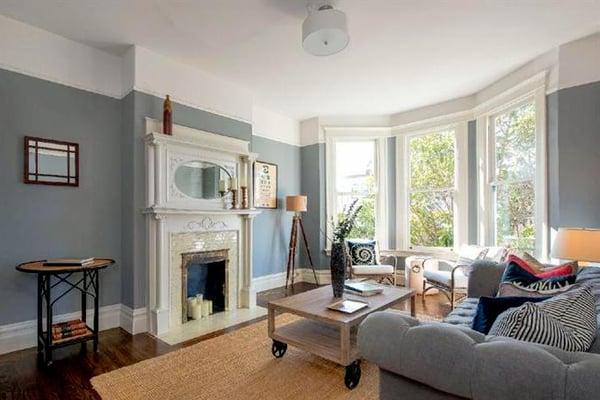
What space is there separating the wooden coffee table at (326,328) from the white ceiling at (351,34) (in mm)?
2256

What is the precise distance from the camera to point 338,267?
2.67 m

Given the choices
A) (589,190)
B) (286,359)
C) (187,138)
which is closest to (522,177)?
(589,190)

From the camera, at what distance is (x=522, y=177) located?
3715 mm

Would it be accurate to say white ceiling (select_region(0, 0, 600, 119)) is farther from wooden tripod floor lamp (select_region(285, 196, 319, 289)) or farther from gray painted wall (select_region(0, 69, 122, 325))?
wooden tripod floor lamp (select_region(285, 196, 319, 289))

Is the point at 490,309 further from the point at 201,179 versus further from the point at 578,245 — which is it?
the point at 201,179

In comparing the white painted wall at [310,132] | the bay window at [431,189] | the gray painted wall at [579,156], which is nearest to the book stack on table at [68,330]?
the white painted wall at [310,132]

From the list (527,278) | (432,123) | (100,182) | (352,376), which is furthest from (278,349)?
(432,123)

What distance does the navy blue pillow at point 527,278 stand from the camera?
181cm

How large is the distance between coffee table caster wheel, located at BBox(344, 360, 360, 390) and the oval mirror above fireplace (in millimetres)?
2328

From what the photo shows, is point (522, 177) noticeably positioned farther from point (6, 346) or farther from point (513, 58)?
point (6, 346)

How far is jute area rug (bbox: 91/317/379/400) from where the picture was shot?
6.62 ft

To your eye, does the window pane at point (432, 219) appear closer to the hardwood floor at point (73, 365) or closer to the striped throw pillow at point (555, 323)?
the hardwood floor at point (73, 365)

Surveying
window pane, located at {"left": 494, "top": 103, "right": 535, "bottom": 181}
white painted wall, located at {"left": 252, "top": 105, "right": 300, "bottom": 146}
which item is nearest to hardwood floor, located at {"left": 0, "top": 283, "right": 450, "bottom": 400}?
white painted wall, located at {"left": 252, "top": 105, "right": 300, "bottom": 146}

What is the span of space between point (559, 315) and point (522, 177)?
3046 mm
